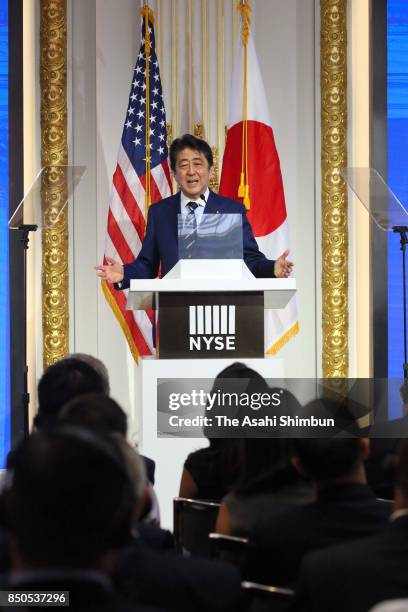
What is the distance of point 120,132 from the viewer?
6406 mm

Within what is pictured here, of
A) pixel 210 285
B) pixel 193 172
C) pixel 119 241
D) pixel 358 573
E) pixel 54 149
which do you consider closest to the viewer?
pixel 358 573

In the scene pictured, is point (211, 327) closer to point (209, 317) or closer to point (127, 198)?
point (209, 317)

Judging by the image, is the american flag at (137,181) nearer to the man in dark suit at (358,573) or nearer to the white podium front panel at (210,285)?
the white podium front panel at (210,285)

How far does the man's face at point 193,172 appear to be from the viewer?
16.4ft

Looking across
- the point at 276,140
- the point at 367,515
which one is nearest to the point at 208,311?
the point at 367,515

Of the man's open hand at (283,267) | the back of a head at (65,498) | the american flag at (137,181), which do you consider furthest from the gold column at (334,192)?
the back of a head at (65,498)

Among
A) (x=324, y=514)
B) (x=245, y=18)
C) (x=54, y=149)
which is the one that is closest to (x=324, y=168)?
(x=245, y=18)

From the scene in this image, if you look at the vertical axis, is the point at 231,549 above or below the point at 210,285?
below

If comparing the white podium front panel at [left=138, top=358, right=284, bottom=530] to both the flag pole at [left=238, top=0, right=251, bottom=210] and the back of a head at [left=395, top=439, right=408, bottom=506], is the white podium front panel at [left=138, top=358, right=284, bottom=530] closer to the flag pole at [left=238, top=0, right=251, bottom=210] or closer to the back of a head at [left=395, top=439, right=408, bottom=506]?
the back of a head at [left=395, top=439, right=408, bottom=506]

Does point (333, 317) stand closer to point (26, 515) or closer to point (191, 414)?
point (191, 414)

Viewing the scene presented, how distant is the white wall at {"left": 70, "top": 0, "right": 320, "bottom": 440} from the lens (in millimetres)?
6344

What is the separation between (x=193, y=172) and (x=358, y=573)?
3.54 meters

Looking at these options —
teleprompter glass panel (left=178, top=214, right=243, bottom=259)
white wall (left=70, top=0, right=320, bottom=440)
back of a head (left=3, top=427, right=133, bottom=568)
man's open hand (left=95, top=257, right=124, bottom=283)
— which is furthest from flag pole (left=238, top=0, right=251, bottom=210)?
back of a head (left=3, top=427, right=133, bottom=568)

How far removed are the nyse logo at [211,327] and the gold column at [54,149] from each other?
2.58 metres
